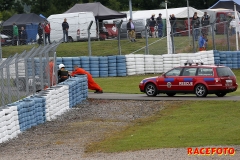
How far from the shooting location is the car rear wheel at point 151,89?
93.0ft

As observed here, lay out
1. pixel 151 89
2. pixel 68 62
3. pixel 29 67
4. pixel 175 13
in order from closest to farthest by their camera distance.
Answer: pixel 29 67 → pixel 151 89 → pixel 68 62 → pixel 175 13

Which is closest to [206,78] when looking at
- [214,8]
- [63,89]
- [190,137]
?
[63,89]

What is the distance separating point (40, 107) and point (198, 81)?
27.6 feet

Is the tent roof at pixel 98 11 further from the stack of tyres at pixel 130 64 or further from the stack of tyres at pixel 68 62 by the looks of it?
the stack of tyres at pixel 68 62

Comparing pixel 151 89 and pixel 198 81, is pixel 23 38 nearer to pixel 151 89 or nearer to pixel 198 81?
pixel 151 89

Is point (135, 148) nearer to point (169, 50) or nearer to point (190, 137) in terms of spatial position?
point (190, 137)

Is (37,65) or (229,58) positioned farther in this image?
(229,58)

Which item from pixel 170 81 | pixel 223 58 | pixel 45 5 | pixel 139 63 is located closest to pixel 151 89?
pixel 170 81

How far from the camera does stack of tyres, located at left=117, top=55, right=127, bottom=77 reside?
37188 mm

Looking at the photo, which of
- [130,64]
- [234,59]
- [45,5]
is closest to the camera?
[130,64]

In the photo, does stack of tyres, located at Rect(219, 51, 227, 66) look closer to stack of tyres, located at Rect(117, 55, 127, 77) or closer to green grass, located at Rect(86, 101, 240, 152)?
stack of tyres, located at Rect(117, 55, 127, 77)

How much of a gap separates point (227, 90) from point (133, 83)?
304 inches

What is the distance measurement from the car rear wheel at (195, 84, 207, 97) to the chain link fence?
5.43 m

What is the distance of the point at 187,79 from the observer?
90.1 ft
